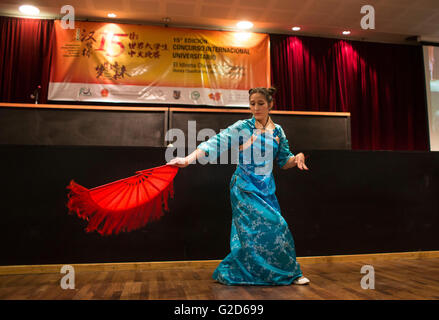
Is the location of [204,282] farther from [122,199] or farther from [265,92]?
[265,92]

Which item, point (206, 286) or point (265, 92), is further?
point (265, 92)

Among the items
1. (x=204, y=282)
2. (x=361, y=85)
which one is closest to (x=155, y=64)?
(x=361, y=85)

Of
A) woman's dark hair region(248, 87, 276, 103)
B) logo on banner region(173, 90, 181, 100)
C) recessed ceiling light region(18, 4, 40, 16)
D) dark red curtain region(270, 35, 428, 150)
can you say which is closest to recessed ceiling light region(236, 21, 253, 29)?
dark red curtain region(270, 35, 428, 150)

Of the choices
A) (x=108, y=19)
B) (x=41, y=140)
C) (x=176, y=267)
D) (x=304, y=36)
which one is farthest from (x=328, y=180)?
(x=108, y=19)

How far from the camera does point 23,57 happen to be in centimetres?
456

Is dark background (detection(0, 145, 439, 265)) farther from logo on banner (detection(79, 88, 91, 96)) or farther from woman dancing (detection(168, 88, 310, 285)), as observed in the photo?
logo on banner (detection(79, 88, 91, 96))

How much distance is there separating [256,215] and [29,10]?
4553mm

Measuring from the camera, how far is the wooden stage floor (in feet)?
5.52

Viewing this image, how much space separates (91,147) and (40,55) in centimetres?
302

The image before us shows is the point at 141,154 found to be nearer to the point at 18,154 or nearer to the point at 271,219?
the point at 18,154

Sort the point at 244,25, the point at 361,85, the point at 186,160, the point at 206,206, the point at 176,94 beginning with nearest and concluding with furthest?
the point at 186,160
the point at 206,206
the point at 176,94
the point at 244,25
the point at 361,85

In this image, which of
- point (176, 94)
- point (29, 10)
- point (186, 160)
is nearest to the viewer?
point (186, 160)

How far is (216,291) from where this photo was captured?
1.77 metres

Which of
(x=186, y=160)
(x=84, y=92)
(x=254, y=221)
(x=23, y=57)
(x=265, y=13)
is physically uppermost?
(x=265, y=13)
